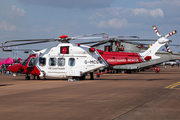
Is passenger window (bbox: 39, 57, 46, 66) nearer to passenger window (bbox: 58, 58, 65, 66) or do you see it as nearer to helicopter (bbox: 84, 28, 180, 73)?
passenger window (bbox: 58, 58, 65, 66)

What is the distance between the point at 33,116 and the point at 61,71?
17.4 m

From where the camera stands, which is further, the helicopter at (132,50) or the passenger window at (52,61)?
the helicopter at (132,50)

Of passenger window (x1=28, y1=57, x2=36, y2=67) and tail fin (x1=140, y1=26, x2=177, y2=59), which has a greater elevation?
tail fin (x1=140, y1=26, x2=177, y2=59)

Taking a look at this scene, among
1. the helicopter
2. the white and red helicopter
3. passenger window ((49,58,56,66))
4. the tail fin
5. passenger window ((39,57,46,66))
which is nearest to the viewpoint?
the white and red helicopter

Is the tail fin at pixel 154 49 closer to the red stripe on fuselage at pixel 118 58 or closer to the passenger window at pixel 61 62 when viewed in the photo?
the red stripe on fuselage at pixel 118 58

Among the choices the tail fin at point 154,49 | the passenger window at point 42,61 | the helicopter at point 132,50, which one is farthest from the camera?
the helicopter at point 132,50

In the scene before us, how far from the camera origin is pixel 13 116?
7969 mm

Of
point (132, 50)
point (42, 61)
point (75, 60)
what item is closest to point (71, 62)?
point (75, 60)

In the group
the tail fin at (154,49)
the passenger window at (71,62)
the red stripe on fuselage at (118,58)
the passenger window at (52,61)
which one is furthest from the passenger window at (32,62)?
the tail fin at (154,49)

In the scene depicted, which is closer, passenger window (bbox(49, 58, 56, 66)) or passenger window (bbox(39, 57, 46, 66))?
passenger window (bbox(49, 58, 56, 66))

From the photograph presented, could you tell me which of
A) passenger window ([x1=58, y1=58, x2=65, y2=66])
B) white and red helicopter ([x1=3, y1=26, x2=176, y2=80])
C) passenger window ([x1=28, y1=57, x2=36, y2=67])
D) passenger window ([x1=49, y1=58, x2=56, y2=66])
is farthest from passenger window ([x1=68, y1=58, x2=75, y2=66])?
passenger window ([x1=28, y1=57, x2=36, y2=67])

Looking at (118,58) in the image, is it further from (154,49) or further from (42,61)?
(42,61)

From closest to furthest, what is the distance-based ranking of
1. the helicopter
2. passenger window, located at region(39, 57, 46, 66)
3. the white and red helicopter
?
the white and red helicopter → passenger window, located at region(39, 57, 46, 66) → the helicopter

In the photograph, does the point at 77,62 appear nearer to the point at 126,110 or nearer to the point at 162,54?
the point at 126,110
